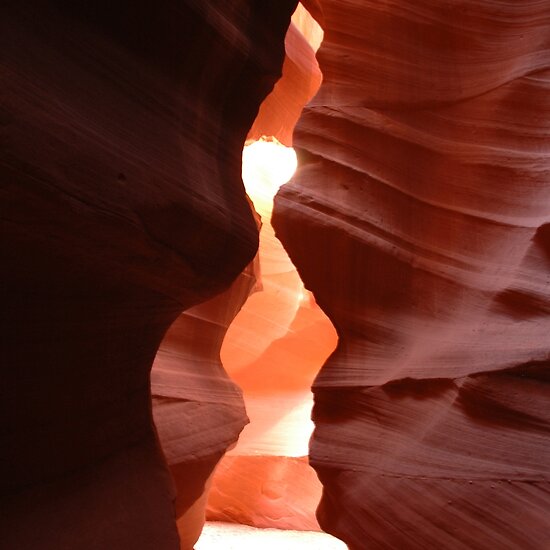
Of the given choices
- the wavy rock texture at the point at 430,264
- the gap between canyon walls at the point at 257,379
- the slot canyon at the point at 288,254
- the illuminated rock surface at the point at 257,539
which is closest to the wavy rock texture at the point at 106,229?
the slot canyon at the point at 288,254

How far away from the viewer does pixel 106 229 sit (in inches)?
56.7

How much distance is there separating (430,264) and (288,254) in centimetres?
73

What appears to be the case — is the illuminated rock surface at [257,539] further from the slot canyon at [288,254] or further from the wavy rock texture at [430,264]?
the wavy rock texture at [430,264]

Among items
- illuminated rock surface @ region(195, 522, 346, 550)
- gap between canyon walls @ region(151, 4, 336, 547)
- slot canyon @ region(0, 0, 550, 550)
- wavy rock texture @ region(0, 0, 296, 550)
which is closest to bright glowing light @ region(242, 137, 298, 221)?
gap between canyon walls @ region(151, 4, 336, 547)

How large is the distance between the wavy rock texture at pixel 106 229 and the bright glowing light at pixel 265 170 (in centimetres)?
469

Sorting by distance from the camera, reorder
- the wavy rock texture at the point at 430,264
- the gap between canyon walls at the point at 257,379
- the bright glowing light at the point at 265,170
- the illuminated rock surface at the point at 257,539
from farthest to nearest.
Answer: the bright glowing light at the point at 265,170
the illuminated rock surface at the point at 257,539
the gap between canyon walls at the point at 257,379
the wavy rock texture at the point at 430,264

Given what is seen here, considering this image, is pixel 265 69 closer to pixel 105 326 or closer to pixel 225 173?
pixel 225 173

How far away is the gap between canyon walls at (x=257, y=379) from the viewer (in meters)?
3.55

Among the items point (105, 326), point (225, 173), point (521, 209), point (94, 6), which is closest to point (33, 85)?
point (94, 6)

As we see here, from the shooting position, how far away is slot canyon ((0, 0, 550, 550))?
1477 millimetres

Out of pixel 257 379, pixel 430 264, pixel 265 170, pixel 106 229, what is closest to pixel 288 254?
pixel 430 264

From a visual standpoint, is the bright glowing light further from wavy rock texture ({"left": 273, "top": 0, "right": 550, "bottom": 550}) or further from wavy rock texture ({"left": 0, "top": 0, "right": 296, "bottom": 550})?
wavy rock texture ({"left": 0, "top": 0, "right": 296, "bottom": 550})

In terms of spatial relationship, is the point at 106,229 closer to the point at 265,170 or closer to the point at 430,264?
the point at 430,264

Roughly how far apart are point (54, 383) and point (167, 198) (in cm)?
56
